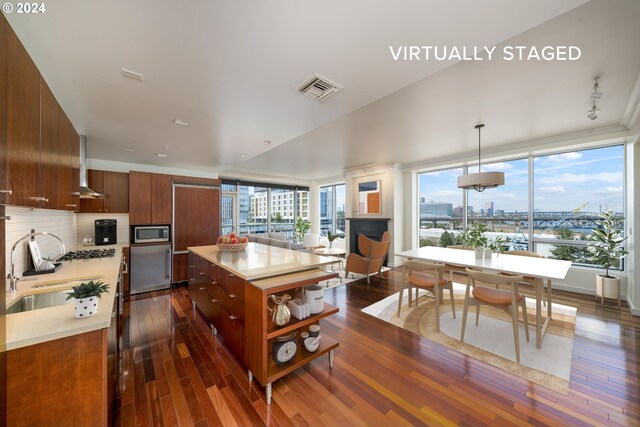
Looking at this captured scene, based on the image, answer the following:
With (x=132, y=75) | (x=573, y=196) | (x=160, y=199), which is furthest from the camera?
(x=160, y=199)

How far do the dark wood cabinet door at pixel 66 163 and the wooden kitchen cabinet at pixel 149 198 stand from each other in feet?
5.67

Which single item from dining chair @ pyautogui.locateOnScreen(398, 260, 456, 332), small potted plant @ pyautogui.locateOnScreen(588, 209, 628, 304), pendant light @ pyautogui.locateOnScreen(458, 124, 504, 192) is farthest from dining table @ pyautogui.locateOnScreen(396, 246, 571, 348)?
small potted plant @ pyautogui.locateOnScreen(588, 209, 628, 304)

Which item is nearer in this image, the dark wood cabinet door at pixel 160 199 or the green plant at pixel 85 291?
the green plant at pixel 85 291

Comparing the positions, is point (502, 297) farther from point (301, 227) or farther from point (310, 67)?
point (301, 227)

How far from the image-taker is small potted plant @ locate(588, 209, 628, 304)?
334cm

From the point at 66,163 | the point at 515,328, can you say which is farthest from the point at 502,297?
the point at 66,163

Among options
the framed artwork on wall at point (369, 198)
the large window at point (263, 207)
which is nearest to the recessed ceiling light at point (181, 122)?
the large window at point (263, 207)

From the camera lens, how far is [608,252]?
11.3 feet

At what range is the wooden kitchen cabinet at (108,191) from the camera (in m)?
4.21

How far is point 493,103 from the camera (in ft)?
8.72

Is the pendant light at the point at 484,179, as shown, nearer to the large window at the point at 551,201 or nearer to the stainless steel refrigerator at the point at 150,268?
the large window at the point at 551,201

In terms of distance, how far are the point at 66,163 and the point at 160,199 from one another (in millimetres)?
2419

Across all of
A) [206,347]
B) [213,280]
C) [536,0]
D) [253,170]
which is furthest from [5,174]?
[253,170]

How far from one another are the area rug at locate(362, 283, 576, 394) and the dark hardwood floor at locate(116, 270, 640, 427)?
0.33ft
